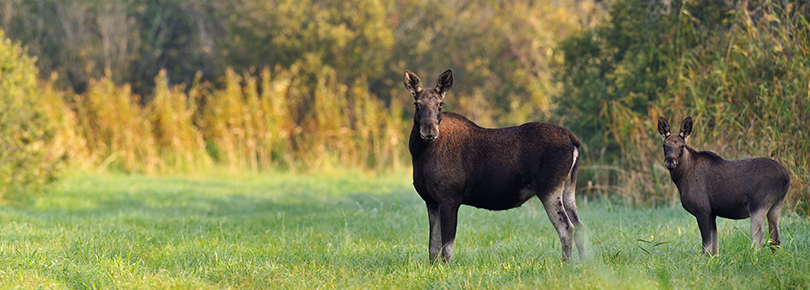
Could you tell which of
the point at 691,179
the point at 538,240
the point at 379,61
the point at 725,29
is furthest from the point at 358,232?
the point at 379,61

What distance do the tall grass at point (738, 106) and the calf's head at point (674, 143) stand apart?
211 centimetres

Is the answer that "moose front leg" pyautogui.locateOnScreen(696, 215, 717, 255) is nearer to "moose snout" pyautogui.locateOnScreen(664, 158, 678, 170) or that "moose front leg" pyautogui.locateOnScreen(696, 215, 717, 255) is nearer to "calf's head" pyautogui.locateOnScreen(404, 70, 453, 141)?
"moose snout" pyautogui.locateOnScreen(664, 158, 678, 170)

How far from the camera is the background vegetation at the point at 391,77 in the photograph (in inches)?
343

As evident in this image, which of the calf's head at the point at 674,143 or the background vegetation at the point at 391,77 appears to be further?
the background vegetation at the point at 391,77

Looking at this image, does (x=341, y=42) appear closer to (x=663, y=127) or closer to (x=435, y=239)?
(x=435, y=239)

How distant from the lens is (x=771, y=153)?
743 cm

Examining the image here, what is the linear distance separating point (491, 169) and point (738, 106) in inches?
178

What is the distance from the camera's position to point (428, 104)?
5387 millimetres

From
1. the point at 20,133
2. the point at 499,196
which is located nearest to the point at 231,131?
the point at 20,133

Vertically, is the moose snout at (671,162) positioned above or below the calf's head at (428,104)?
below

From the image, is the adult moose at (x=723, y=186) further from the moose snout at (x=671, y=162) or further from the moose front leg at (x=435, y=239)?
the moose front leg at (x=435, y=239)

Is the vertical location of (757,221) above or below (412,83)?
below

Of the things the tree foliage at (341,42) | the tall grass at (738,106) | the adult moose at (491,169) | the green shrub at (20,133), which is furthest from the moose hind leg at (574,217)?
the tree foliage at (341,42)

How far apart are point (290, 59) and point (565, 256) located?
13916 millimetres
